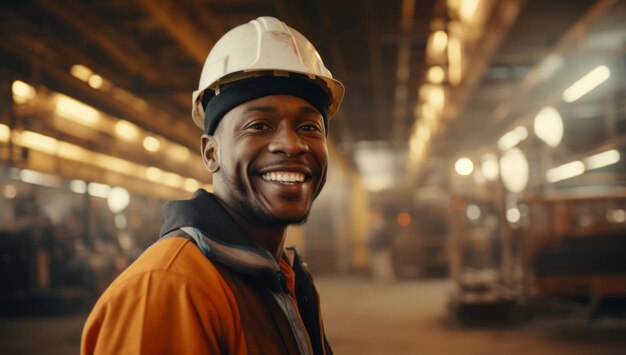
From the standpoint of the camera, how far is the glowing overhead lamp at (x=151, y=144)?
11.0m

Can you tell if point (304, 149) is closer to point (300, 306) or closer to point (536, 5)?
point (300, 306)

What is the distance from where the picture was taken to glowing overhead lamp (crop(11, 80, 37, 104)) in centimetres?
652

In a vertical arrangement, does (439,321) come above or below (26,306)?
below

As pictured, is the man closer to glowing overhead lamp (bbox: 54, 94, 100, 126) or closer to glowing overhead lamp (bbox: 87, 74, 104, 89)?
glowing overhead lamp (bbox: 54, 94, 100, 126)

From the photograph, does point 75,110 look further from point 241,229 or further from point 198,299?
point 198,299

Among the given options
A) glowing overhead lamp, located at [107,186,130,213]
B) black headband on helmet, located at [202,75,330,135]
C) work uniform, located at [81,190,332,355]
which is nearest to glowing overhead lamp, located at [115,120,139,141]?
glowing overhead lamp, located at [107,186,130,213]

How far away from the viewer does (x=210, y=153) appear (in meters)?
1.64

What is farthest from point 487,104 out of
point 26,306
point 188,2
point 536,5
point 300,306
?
point 300,306

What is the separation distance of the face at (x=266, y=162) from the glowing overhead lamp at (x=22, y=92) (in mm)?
6098

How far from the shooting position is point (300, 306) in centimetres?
174

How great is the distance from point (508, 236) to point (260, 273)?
24.7ft

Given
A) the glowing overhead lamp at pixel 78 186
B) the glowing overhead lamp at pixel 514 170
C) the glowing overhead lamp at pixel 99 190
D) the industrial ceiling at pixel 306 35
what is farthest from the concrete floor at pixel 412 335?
the industrial ceiling at pixel 306 35

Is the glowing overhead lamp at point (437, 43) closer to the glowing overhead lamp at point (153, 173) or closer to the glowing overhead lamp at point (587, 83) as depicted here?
the glowing overhead lamp at point (587, 83)

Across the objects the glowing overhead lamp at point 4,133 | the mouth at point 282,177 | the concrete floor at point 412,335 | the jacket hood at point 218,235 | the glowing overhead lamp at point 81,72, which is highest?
the glowing overhead lamp at point 81,72
